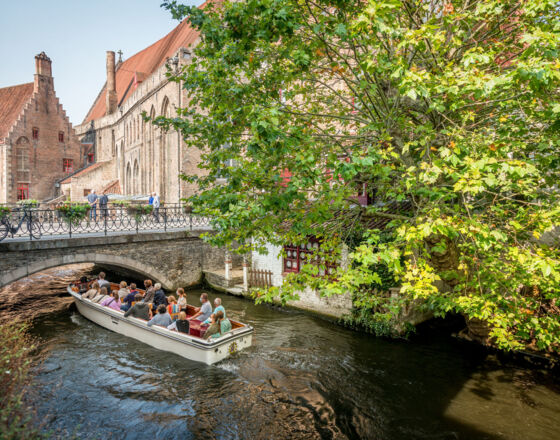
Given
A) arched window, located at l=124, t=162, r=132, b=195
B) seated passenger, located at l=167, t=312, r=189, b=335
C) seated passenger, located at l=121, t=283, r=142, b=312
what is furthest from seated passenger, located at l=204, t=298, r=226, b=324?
arched window, located at l=124, t=162, r=132, b=195

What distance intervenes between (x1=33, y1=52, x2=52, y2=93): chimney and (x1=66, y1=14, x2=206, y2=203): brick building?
686 centimetres

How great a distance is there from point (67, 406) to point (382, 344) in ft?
26.5

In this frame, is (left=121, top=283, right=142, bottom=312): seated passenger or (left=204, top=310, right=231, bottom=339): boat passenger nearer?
(left=204, top=310, right=231, bottom=339): boat passenger

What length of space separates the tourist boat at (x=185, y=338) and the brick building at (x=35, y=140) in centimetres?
2984

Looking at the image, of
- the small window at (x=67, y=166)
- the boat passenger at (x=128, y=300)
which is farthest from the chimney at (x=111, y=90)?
the boat passenger at (x=128, y=300)

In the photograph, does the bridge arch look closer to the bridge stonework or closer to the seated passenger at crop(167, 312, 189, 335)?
the bridge stonework

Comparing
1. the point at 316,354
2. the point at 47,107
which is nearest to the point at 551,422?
the point at 316,354

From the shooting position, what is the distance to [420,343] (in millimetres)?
10898

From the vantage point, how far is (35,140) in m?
35.0

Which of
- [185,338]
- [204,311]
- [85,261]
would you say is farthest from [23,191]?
[185,338]

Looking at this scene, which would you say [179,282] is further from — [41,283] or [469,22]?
[469,22]

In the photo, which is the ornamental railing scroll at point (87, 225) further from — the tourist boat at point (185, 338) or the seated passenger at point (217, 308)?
the tourist boat at point (185, 338)

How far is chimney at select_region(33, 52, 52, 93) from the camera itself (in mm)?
34500

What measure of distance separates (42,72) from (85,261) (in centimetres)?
3000
